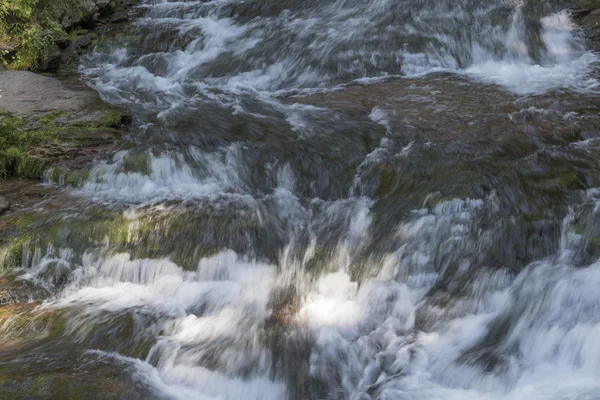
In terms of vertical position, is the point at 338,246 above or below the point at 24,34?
below

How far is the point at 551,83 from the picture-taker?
8445 mm

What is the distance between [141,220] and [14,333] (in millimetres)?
1570

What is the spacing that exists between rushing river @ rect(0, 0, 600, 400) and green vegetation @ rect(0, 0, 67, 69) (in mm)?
2661

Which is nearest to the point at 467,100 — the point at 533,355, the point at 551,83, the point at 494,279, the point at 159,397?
the point at 551,83

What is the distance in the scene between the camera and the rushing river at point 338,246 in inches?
186

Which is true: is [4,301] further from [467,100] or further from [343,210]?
[467,100]

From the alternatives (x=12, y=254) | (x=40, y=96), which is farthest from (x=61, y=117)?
(x=12, y=254)

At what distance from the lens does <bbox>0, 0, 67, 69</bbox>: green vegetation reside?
10.4 m

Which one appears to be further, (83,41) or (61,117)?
(83,41)

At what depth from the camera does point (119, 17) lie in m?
12.7

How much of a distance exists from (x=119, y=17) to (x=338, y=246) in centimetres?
891

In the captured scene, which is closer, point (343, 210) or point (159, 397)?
point (159, 397)

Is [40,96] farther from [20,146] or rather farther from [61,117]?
[20,146]

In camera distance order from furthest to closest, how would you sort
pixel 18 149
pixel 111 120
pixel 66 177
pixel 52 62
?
pixel 52 62 < pixel 111 120 < pixel 18 149 < pixel 66 177
